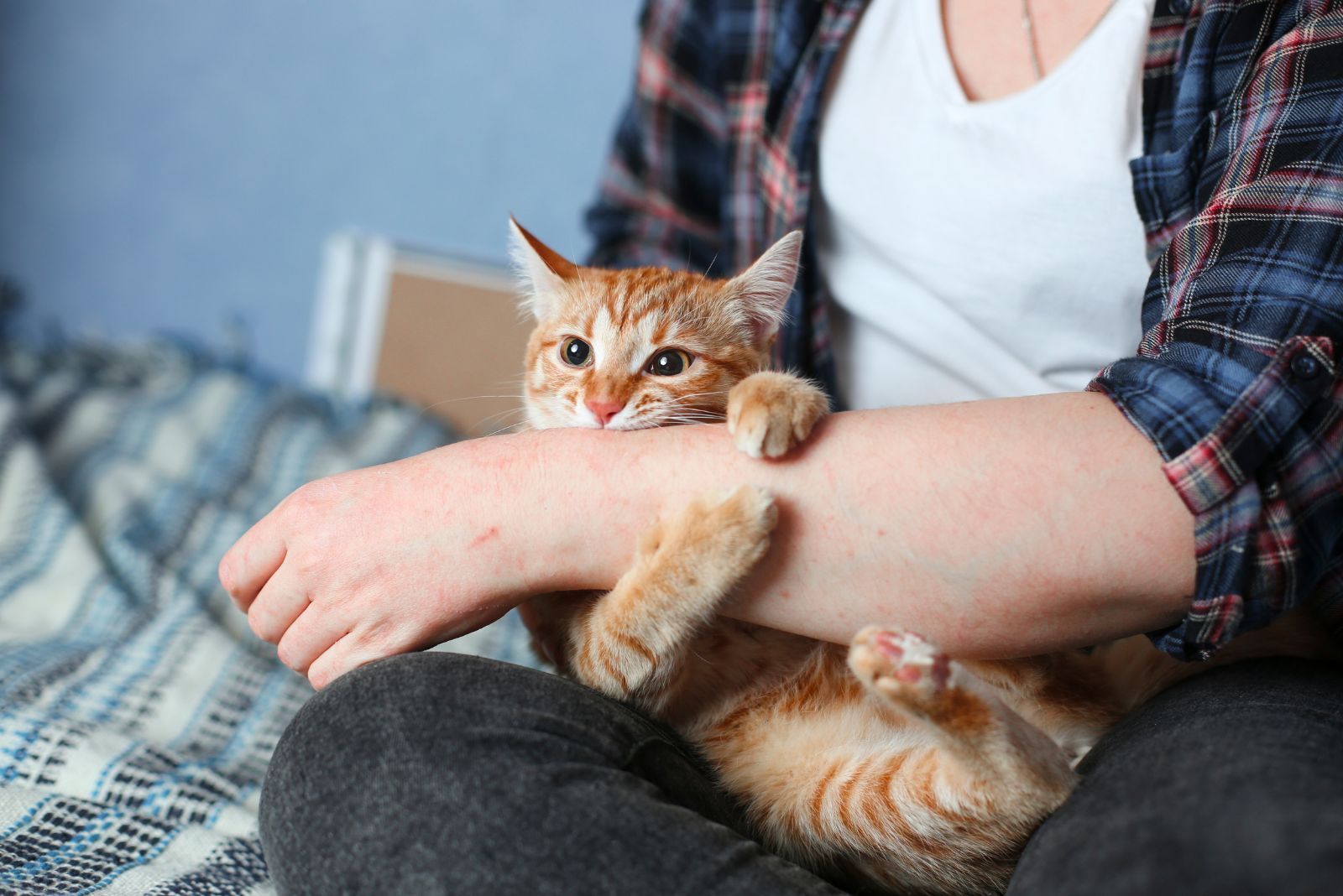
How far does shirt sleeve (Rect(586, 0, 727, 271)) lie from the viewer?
1554 mm

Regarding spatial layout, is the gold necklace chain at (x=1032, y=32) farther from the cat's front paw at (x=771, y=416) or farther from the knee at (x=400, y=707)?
the knee at (x=400, y=707)

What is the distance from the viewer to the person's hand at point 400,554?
914 millimetres

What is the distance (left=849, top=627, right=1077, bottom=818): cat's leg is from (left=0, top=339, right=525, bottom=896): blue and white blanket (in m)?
0.67

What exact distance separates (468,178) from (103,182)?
112cm

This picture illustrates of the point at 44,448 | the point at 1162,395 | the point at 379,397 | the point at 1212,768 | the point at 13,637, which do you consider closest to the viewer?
the point at 1212,768

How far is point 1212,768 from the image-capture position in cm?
70

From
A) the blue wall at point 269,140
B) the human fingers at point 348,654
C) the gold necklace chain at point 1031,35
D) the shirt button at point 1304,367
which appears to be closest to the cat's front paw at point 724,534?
the human fingers at point 348,654

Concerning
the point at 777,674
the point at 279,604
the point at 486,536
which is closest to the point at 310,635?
the point at 279,604

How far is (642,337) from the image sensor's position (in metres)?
1.18

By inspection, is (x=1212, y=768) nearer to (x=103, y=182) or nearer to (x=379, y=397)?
(x=379, y=397)

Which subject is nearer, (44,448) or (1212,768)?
(1212,768)

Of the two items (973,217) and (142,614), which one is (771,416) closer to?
(973,217)

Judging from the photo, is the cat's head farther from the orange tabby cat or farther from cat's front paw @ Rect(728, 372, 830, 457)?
cat's front paw @ Rect(728, 372, 830, 457)

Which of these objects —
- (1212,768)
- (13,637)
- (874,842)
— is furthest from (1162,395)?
(13,637)
